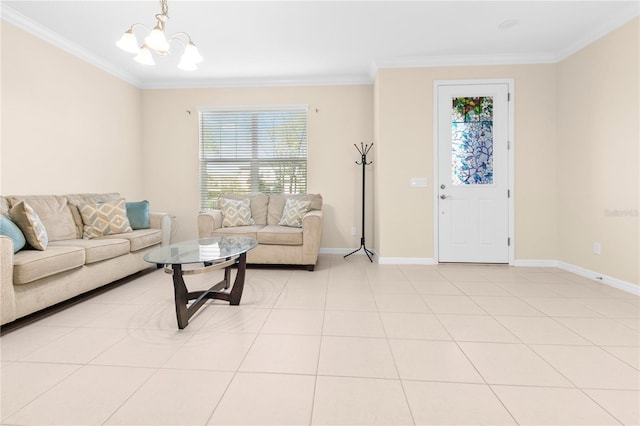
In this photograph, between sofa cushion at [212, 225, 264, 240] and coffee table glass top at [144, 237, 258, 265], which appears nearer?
coffee table glass top at [144, 237, 258, 265]

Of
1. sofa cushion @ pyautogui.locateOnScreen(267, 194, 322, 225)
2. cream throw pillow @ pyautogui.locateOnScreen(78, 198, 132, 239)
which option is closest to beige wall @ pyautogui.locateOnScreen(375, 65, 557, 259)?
sofa cushion @ pyautogui.locateOnScreen(267, 194, 322, 225)

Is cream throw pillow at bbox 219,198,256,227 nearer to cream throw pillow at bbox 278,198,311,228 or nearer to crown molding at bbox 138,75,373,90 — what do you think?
cream throw pillow at bbox 278,198,311,228

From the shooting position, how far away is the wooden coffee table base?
2.02 meters

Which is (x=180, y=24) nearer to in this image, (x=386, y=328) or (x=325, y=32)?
(x=325, y=32)

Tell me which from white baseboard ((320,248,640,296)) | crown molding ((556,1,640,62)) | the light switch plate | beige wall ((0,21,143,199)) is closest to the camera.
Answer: crown molding ((556,1,640,62))

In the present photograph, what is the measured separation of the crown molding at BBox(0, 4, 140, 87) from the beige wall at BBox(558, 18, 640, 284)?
5.81 m

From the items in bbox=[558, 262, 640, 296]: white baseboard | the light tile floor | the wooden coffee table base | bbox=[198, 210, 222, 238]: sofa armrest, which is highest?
bbox=[198, 210, 222, 238]: sofa armrest

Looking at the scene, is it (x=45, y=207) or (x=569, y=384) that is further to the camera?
(x=45, y=207)

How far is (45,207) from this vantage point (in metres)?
2.87

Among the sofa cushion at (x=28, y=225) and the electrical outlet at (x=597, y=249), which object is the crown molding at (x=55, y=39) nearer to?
the sofa cushion at (x=28, y=225)

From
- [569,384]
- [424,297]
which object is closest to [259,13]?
[424,297]

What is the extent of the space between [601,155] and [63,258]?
16.9ft

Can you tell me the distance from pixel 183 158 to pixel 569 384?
4989 millimetres

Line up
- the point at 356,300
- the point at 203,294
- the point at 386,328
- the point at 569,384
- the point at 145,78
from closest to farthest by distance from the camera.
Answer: the point at 569,384 → the point at 386,328 → the point at 203,294 → the point at 356,300 → the point at 145,78
